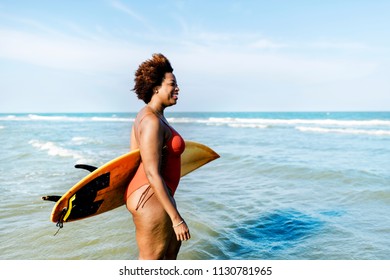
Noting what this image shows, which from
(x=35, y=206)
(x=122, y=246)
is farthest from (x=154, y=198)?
(x=35, y=206)

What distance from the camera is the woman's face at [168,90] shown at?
8.16ft

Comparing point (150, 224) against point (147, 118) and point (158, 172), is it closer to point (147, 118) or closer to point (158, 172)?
point (158, 172)

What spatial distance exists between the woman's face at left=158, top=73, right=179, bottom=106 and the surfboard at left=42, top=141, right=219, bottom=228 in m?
0.44

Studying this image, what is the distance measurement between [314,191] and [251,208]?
5.86ft

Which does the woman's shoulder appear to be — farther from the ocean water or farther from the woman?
the ocean water

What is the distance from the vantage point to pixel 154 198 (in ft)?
8.07

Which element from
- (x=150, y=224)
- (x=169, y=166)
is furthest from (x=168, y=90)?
(x=150, y=224)

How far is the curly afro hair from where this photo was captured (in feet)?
8.13

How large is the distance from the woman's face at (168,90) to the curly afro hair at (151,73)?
3 cm

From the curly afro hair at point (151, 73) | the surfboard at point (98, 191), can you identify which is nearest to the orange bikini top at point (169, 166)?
the surfboard at point (98, 191)

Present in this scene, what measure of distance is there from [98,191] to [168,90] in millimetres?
1006
